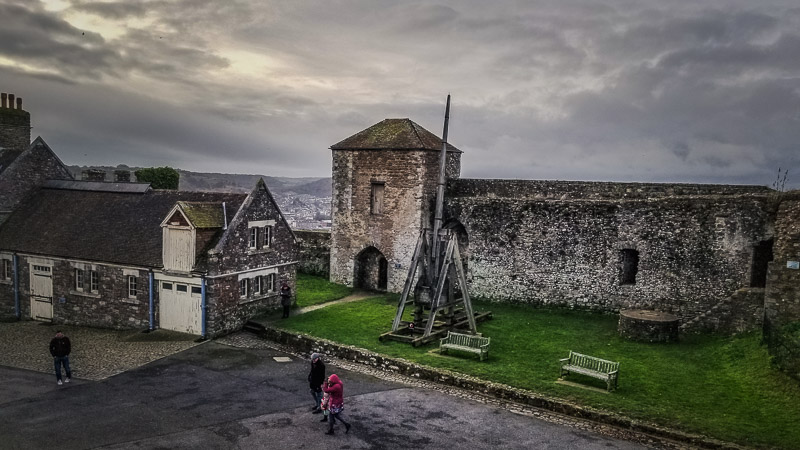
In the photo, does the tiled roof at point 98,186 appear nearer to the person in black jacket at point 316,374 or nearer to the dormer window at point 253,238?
the dormer window at point 253,238

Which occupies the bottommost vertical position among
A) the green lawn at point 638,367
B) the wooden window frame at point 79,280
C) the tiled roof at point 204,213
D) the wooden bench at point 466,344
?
the green lawn at point 638,367

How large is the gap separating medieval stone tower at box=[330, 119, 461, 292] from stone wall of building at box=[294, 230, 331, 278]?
1.75m

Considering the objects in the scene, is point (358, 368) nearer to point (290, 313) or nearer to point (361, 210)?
point (290, 313)

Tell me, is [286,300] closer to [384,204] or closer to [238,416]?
[384,204]

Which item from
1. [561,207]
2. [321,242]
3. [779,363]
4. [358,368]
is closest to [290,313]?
[358,368]

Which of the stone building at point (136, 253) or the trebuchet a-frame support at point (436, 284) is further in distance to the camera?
the stone building at point (136, 253)

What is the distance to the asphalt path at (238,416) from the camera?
11.0 m

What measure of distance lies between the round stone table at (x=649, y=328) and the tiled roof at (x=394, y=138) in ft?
36.4

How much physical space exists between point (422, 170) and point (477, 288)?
579 cm

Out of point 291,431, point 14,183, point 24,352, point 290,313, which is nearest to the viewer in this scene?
point 291,431

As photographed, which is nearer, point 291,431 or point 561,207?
point 291,431

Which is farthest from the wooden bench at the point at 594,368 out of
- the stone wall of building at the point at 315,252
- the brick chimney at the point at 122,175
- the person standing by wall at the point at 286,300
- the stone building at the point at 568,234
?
the brick chimney at the point at 122,175

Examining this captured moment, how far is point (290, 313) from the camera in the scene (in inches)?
833

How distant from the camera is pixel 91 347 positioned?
17.5 m
